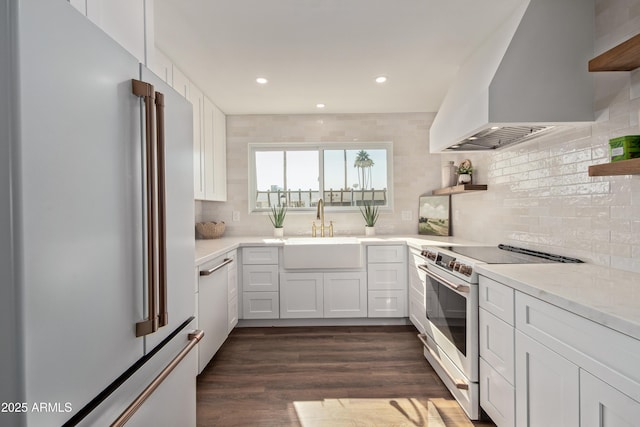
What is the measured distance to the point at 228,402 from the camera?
1.96 meters

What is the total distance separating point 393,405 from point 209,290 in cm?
143

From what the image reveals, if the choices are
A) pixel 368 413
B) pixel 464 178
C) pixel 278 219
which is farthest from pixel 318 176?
pixel 368 413

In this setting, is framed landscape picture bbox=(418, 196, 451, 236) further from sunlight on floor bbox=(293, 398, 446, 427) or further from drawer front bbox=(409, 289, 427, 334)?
sunlight on floor bbox=(293, 398, 446, 427)

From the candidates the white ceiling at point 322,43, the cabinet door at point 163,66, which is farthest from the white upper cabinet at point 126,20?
the cabinet door at point 163,66

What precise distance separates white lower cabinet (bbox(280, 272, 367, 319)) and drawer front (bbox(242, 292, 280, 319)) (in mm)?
68

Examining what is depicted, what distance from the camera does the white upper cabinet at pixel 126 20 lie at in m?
0.97

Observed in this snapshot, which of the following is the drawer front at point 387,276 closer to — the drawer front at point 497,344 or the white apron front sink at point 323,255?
the white apron front sink at point 323,255

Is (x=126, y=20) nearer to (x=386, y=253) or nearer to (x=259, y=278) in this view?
(x=259, y=278)

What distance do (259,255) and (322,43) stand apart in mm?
1933

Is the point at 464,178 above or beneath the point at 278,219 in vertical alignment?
above

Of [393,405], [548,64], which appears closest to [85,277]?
[393,405]

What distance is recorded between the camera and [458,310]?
189 cm

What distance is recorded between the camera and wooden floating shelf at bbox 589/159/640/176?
1.27m

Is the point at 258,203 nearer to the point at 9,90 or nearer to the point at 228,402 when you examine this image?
the point at 228,402
